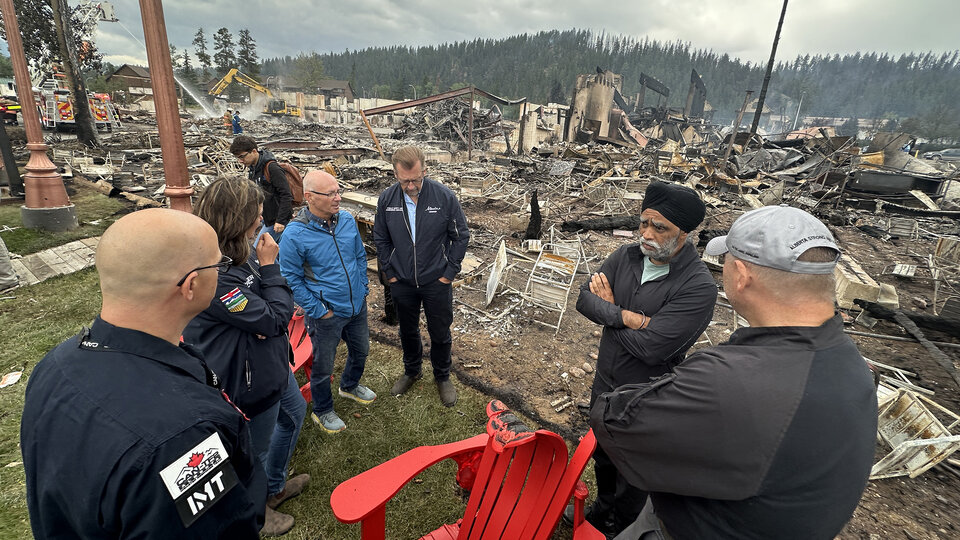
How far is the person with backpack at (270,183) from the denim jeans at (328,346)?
2142 mm

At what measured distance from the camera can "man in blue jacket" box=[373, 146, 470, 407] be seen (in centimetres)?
351

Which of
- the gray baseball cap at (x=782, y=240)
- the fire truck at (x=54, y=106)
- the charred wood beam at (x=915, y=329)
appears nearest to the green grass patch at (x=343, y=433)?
the gray baseball cap at (x=782, y=240)

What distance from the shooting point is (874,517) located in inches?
116

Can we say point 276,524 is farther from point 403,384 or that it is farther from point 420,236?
point 420,236

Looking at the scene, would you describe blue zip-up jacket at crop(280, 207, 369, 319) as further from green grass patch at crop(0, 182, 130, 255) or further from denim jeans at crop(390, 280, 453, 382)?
Result: green grass patch at crop(0, 182, 130, 255)

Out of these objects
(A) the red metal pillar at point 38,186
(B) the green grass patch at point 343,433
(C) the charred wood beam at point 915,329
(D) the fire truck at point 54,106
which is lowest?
(B) the green grass patch at point 343,433

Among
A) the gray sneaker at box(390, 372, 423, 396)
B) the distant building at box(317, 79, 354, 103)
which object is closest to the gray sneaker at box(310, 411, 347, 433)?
the gray sneaker at box(390, 372, 423, 396)

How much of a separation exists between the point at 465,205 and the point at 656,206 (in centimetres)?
1019

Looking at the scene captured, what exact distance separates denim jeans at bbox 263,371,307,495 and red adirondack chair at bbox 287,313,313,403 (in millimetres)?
719

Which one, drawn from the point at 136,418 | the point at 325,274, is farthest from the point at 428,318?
the point at 136,418

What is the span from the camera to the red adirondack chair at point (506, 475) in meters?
1.88

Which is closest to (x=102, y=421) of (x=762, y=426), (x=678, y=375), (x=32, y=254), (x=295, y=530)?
(x=678, y=375)

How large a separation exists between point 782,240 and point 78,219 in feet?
38.1

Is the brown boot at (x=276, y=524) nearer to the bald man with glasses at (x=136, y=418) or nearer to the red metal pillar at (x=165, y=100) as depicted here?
the bald man with glasses at (x=136, y=418)
